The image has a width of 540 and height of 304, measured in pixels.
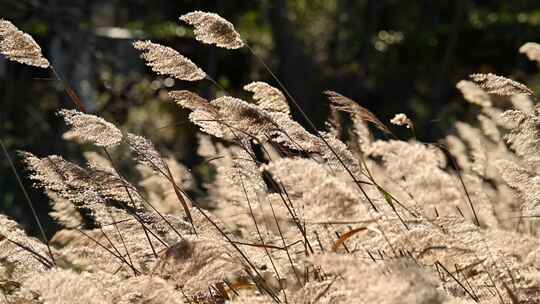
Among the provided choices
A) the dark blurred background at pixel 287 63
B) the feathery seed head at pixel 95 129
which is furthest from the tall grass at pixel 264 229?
the dark blurred background at pixel 287 63

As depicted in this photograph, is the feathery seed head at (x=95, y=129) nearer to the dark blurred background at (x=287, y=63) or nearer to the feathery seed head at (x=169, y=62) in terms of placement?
the feathery seed head at (x=169, y=62)

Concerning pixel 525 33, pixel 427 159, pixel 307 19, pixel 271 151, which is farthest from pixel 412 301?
pixel 307 19

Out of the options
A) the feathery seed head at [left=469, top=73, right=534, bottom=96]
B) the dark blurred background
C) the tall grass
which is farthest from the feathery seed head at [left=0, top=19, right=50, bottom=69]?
the dark blurred background

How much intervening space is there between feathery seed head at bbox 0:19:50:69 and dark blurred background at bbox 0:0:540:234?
23.5ft

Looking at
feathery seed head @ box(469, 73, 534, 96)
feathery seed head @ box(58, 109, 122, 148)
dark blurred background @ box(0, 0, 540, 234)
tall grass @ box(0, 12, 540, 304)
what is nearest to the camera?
tall grass @ box(0, 12, 540, 304)

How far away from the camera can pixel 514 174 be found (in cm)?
285

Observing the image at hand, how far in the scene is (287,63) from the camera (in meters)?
16.0

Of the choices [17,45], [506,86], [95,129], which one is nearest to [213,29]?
[95,129]

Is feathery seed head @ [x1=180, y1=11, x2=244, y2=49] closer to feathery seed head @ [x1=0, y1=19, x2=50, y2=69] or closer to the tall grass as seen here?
the tall grass

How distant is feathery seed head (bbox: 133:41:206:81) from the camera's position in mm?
2793

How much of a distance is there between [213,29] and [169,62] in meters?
0.17

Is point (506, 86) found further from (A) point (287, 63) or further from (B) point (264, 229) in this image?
(A) point (287, 63)

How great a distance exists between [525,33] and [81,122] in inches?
591

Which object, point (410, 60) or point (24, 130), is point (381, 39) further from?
point (24, 130)
